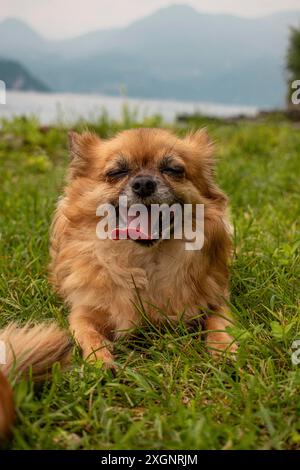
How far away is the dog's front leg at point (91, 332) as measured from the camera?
2.23 meters

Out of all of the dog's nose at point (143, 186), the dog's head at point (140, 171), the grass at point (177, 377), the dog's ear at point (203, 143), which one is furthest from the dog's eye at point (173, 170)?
the grass at point (177, 377)

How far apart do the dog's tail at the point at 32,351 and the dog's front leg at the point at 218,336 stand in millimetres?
554

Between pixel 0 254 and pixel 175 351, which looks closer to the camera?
pixel 175 351

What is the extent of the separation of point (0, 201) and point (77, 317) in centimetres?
196

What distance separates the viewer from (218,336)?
7.82ft

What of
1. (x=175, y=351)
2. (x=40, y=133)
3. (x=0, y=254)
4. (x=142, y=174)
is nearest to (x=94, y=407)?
(x=175, y=351)

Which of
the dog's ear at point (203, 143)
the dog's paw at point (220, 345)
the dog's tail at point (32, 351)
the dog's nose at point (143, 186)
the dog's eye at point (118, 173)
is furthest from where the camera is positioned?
the dog's ear at point (203, 143)

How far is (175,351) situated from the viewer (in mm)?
2227

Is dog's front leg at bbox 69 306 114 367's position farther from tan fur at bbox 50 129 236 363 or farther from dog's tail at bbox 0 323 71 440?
dog's tail at bbox 0 323 71 440

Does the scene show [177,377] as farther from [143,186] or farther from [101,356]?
[143,186]

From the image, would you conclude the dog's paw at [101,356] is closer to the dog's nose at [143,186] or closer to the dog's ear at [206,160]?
the dog's nose at [143,186]

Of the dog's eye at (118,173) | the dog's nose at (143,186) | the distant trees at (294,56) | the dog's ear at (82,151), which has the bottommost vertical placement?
the dog's nose at (143,186)

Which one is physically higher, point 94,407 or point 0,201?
point 0,201

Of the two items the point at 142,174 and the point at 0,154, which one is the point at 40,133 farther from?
the point at 142,174
